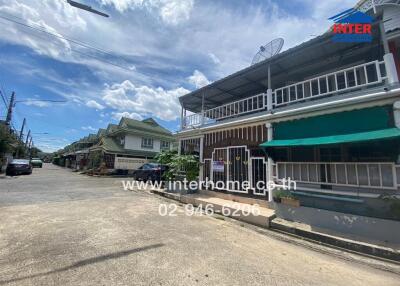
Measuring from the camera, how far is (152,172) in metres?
15.7

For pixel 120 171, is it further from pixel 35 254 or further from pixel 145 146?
pixel 35 254

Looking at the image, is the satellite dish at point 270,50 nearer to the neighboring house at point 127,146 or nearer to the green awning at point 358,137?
the green awning at point 358,137

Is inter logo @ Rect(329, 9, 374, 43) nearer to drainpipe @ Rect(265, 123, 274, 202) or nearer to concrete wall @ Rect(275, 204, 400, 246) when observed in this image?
drainpipe @ Rect(265, 123, 274, 202)

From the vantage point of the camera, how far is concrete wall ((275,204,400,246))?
4512 millimetres

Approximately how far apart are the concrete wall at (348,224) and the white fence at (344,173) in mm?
1053

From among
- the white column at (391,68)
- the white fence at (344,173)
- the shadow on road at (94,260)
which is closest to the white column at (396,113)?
the white column at (391,68)

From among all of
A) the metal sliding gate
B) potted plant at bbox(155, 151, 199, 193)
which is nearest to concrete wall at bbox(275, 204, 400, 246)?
the metal sliding gate

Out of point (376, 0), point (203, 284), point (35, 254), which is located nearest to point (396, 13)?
point (376, 0)

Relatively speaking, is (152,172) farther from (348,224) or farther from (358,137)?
(358,137)

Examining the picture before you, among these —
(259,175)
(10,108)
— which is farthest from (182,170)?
(10,108)

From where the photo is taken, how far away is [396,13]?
7273 millimetres

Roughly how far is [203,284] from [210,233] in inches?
92.0

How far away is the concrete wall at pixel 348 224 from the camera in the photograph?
451 centimetres

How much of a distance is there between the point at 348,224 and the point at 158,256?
479 centimetres
